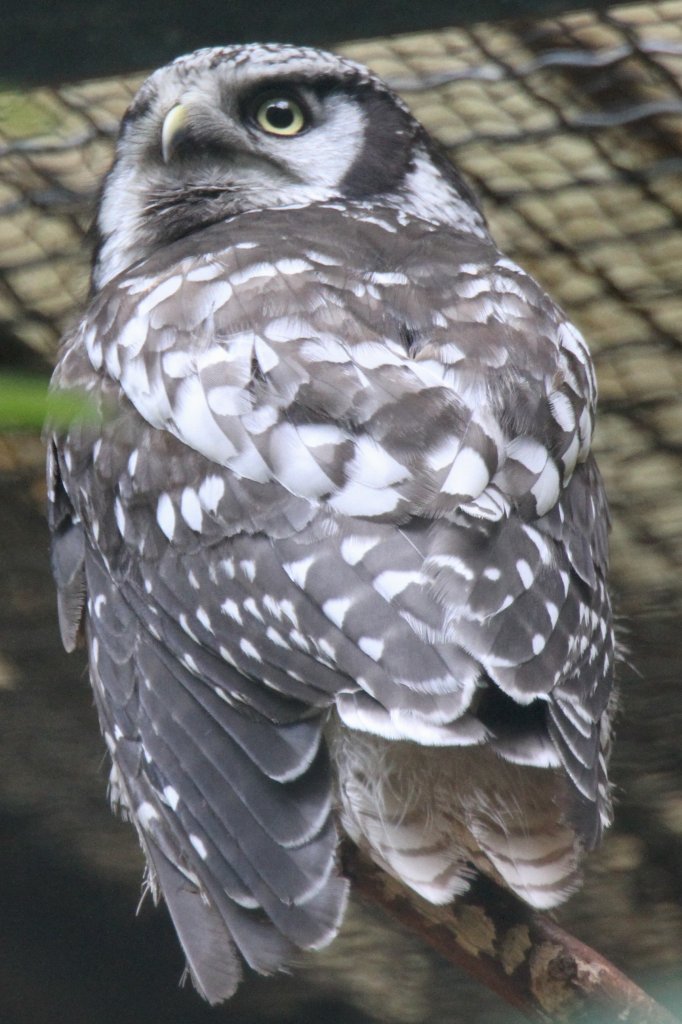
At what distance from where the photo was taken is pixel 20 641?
2.42 meters

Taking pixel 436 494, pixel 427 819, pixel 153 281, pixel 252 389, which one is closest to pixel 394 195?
pixel 153 281

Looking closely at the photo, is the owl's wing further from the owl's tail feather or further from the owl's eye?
the owl's eye

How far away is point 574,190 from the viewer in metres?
2.17

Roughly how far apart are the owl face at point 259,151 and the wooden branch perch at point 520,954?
3.98 feet

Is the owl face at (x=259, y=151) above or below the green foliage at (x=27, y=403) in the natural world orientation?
below

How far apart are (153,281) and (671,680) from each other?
140 cm

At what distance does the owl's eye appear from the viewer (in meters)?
2.10

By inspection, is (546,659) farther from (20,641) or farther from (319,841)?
(20,641)

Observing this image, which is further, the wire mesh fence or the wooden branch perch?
the wire mesh fence

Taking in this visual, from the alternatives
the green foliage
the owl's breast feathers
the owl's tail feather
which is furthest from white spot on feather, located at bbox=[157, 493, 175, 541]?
the green foliage

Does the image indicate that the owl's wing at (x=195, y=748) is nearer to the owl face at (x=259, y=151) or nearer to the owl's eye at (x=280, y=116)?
the owl face at (x=259, y=151)

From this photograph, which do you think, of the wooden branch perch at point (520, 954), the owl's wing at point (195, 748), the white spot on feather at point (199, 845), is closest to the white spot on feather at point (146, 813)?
the owl's wing at point (195, 748)

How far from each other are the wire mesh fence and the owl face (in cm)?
10

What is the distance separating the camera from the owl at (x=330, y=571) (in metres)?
1.27
